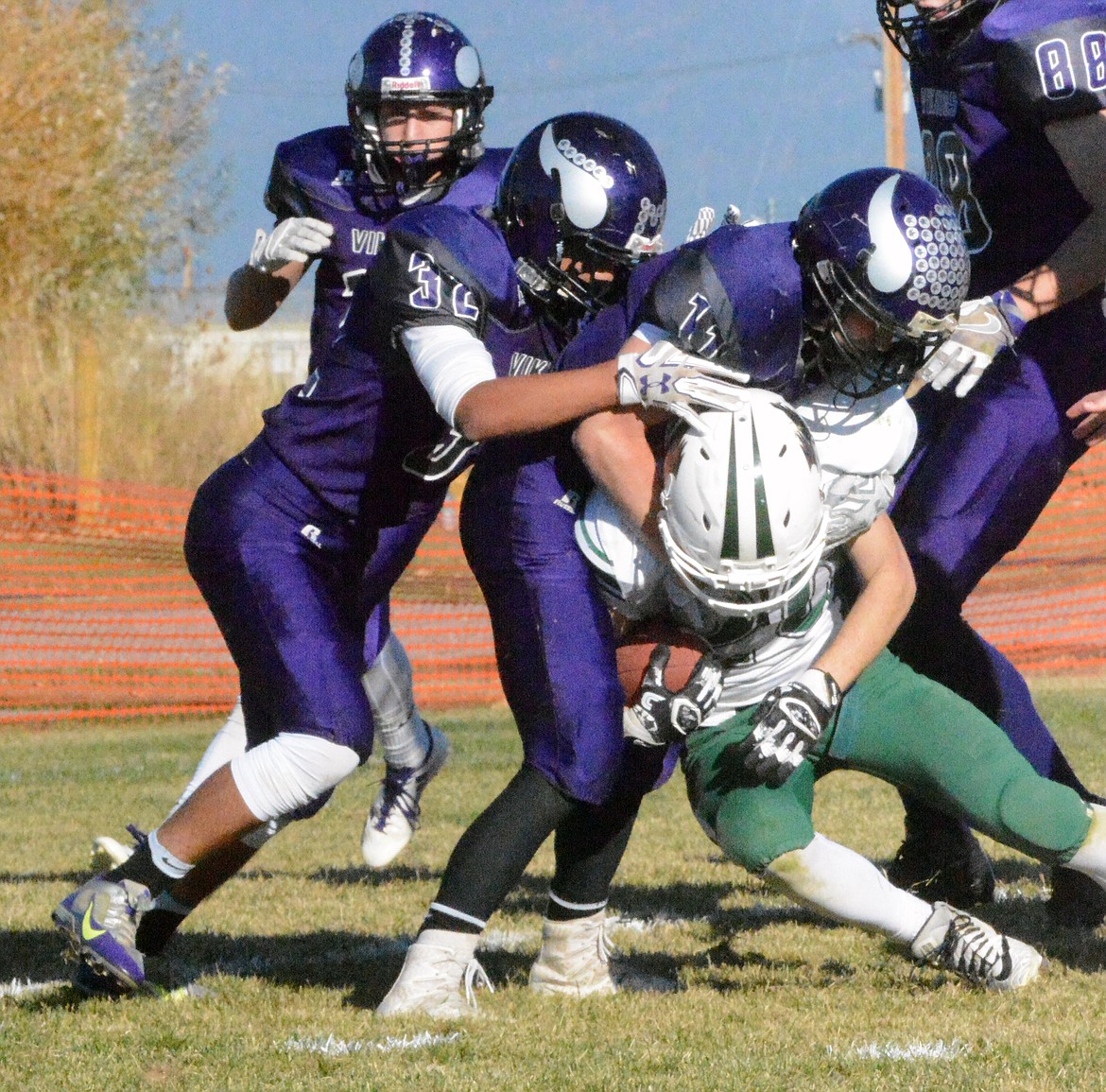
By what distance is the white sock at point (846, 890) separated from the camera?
3482 millimetres

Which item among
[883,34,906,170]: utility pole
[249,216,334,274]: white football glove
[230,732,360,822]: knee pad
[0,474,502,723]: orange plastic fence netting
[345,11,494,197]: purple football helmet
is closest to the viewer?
[230,732,360,822]: knee pad

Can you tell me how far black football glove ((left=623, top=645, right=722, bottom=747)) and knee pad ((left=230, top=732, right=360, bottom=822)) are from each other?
23.5 inches

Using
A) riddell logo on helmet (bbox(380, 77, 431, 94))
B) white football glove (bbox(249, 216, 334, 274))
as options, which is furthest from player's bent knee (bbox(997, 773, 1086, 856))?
riddell logo on helmet (bbox(380, 77, 431, 94))

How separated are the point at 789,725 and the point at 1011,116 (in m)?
1.65

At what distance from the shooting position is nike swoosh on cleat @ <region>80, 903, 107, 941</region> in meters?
3.50

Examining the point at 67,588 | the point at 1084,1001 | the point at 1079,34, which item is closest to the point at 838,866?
the point at 1084,1001

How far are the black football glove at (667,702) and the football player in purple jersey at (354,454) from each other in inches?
20.7

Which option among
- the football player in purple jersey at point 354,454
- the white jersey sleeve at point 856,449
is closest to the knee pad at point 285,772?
the football player in purple jersey at point 354,454

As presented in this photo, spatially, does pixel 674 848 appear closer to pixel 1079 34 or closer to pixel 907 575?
pixel 907 575

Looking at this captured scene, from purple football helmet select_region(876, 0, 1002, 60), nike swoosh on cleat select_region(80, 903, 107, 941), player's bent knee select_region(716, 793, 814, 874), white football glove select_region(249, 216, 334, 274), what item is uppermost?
purple football helmet select_region(876, 0, 1002, 60)

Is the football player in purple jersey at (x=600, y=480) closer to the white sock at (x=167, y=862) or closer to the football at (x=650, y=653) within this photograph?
the football at (x=650, y=653)

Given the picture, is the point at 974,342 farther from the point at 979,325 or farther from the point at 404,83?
the point at 404,83

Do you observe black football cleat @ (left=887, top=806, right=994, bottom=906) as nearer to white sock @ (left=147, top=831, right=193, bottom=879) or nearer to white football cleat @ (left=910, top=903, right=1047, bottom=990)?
white football cleat @ (left=910, top=903, right=1047, bottom=990)

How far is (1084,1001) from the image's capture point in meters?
3.61
